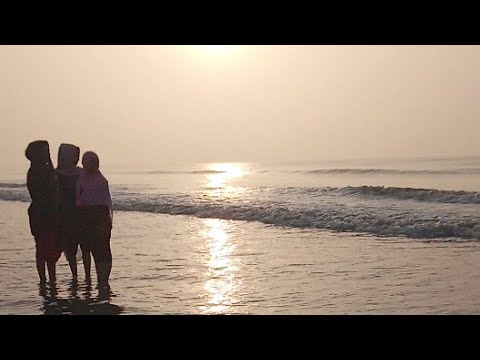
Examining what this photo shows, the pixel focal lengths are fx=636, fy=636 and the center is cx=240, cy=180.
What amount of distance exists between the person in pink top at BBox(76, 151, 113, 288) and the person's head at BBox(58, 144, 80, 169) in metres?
0.24

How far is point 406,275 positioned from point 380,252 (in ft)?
5.11

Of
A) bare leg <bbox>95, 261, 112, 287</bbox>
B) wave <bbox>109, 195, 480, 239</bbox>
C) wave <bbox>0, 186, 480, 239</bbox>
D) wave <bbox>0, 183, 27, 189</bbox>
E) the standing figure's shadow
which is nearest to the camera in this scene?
the standing figure's shadow

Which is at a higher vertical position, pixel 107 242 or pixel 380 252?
pixel 107 242

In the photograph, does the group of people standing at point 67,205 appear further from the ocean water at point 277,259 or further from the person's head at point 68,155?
the ocean water at point 277,259

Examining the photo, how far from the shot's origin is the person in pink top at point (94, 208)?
5.27m

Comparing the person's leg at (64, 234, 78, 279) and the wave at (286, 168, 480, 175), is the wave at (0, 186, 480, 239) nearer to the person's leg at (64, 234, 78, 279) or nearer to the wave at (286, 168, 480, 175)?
the person's leg at (64, 234, 78, 279)

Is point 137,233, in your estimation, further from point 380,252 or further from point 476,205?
point 476,205

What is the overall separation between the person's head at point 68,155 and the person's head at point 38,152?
16cm

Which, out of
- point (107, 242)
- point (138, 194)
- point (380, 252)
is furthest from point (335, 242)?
point (138, 194)

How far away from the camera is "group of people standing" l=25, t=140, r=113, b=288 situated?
5293mm

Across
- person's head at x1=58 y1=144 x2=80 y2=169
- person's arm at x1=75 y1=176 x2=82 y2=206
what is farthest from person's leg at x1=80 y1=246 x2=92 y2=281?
person's head at x1=58 y1=144 x2=80 y2=169

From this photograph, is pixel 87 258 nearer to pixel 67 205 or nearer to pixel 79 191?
pixel 67 205

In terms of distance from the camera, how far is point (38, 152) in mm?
5270
